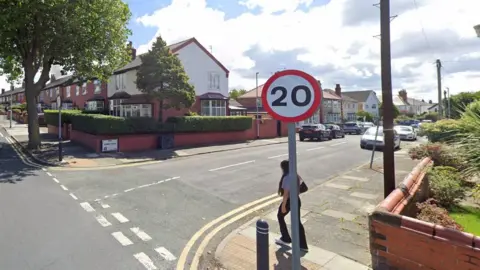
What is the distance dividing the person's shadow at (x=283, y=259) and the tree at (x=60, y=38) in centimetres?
1708

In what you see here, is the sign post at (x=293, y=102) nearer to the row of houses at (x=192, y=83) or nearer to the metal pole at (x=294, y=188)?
the metal pole at (x=294, y=188)

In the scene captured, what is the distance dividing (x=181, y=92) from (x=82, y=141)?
7486 mm

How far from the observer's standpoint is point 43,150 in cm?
1866

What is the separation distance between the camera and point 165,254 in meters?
5.42

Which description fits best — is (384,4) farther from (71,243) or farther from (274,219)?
(71,243)

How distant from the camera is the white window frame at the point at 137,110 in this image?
95.2ft

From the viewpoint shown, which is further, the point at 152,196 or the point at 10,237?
the point at 152,196

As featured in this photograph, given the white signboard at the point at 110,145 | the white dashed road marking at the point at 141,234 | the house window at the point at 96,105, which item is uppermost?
the house window at the point at 96,105

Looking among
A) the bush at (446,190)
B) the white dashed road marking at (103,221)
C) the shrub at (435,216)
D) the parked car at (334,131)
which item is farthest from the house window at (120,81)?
the shrub at (435,216)

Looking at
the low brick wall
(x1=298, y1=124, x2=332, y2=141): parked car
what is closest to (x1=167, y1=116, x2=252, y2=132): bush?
(x1=298, y1=124, x2=332, y2=141): parked car

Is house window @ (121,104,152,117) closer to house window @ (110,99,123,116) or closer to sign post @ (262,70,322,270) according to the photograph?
house window @ (110,99,123,116)

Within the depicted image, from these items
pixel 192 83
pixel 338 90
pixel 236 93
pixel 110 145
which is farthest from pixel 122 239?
pixel 236 93

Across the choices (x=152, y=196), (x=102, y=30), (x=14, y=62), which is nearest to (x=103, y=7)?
(x=102, y=30)

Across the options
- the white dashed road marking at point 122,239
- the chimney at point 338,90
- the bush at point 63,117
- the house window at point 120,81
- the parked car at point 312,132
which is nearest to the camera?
the white dashed road marking at point 122,239
